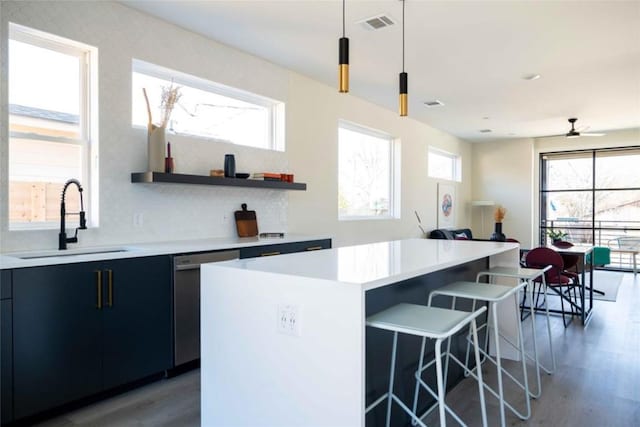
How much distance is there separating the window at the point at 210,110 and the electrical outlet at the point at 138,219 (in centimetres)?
74

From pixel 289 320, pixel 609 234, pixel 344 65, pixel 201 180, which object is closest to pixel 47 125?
pixel 201 180

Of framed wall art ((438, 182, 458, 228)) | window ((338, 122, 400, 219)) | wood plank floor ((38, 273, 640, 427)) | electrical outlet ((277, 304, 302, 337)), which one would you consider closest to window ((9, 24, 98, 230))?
wood plank floor ((38, 273, 640, 427))

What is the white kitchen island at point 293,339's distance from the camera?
1511 mm

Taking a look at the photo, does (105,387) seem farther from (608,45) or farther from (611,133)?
(611,133)

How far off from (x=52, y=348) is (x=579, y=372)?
353 cm

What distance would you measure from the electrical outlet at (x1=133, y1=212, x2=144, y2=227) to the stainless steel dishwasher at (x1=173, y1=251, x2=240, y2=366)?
58cm

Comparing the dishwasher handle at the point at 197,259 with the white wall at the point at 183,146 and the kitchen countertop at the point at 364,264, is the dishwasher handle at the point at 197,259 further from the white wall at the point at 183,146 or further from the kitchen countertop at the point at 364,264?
the kitchen countertop at the point at 364,264

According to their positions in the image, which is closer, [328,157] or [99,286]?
[99,286]

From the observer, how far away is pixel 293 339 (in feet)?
5.38

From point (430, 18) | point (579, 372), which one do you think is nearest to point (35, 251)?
point (430, 18)

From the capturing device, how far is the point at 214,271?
1901 mm

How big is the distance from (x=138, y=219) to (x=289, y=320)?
208 centimetres

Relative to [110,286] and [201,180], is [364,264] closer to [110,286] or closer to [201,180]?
[110,286]

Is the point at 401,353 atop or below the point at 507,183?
A: below
